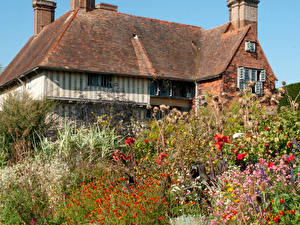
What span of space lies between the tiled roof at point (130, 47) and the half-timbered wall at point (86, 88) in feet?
1.66

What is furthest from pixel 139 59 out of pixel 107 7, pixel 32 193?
pixel 32 193

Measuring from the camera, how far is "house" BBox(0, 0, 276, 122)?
1902 cm

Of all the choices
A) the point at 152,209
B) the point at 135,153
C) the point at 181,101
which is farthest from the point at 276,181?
the point at 181,101

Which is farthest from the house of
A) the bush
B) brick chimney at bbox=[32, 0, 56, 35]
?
the bush

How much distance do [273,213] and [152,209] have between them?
1.50 metres

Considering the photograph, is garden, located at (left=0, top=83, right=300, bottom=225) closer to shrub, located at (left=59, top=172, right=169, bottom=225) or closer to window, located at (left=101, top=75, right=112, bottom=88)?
shrub, located at (left=59, top=172, right=169, bottom=225)

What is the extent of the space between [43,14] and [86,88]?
9.45 m

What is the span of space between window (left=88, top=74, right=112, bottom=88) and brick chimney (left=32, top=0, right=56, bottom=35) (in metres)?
8.77

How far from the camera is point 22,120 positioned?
1009 centimetres

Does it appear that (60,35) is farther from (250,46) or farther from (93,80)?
(250,46)

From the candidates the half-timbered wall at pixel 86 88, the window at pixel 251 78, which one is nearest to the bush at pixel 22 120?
the half-timbered wall at pixel 86 88

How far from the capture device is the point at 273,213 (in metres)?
3.88

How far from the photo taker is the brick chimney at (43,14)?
25906mm

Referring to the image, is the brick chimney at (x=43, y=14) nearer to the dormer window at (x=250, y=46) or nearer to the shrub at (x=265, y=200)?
the dormer window at (x=250, y=46)
